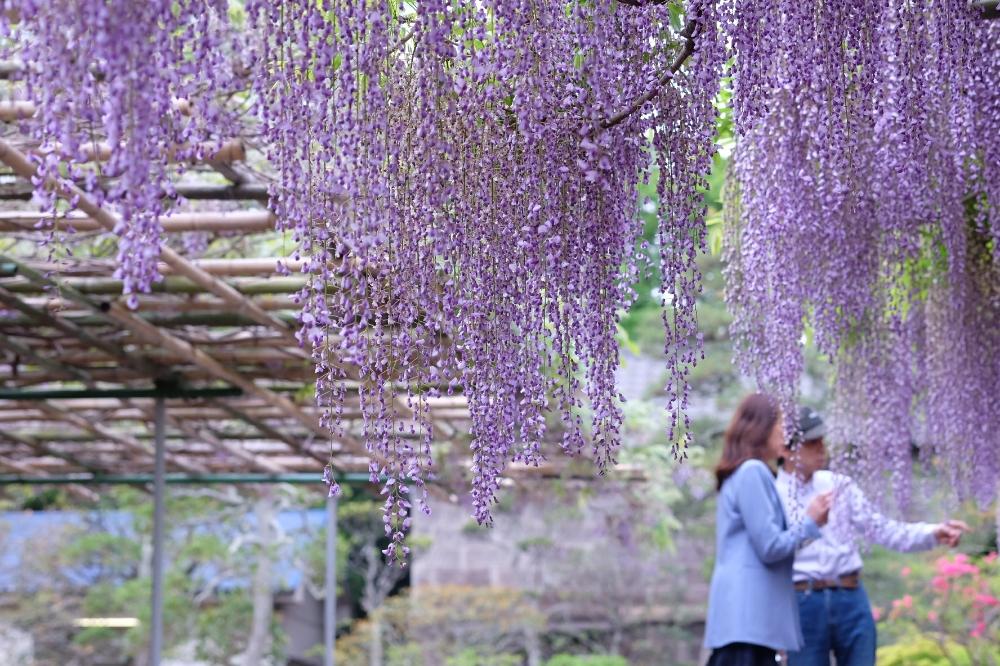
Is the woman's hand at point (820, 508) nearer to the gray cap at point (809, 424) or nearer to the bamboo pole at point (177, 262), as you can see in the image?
the gray cap at point (809, 424)

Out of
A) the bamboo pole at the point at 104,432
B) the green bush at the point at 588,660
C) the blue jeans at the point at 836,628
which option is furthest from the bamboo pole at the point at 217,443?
the green bush at the point at 588,660

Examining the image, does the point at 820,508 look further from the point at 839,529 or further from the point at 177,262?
the point at 177,262

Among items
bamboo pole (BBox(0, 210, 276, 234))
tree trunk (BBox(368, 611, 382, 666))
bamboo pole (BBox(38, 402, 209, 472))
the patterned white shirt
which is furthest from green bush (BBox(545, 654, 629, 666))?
bamboo pole (BBox(0, 210, 276, 234))

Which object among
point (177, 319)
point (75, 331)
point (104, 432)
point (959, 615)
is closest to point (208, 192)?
point (177, 319)

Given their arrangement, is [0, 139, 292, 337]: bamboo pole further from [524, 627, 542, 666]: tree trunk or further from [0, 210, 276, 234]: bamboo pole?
[524, 627, 542, 666]: tree trunk

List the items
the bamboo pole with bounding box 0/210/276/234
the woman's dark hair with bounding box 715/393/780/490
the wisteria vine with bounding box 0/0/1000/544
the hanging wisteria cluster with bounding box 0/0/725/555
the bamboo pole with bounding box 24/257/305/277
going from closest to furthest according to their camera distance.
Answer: the wisteria vine with bounding box 0/0/1000/544 < the hanging wisteria cluster with bounding box 0/0/725/555 < the woman's dark hair with bounding box 715/393/780/490 < the bamboo pole with bounding box 0/210/276/234 < the bamboo pole with bounding box 24/257/305/277

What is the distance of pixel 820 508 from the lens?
11.2 ft

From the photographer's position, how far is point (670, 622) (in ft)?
39.1

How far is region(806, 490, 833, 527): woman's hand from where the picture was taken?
3.41 metres

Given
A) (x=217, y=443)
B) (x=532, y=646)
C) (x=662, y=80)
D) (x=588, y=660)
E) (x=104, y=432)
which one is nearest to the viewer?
(x=662, y=80)

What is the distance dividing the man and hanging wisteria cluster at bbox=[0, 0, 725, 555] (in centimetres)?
136

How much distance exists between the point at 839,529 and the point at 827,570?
0.13 m

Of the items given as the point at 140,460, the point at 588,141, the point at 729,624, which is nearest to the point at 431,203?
the point at 588,141

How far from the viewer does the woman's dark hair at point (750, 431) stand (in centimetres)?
347
